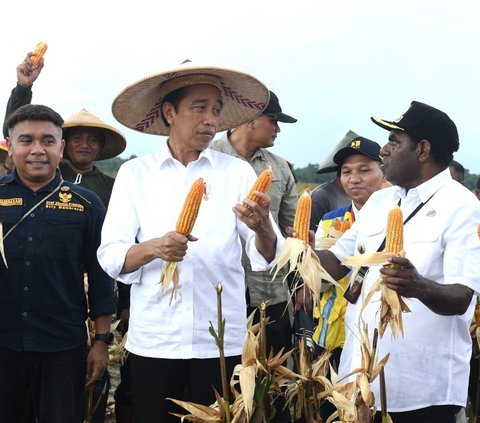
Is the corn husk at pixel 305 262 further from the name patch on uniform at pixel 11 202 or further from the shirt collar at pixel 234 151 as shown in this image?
the shirt collar at pixel 234 151

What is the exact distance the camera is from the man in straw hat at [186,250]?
3234 millimetres

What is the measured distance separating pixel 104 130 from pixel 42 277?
2.06 m

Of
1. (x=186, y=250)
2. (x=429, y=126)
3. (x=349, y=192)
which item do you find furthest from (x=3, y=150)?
(x=429, y=126)

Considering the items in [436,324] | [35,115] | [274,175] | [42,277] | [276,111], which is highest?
[276,111]

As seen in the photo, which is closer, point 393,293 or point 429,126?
point 393,293

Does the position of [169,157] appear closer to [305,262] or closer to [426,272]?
[305,262]

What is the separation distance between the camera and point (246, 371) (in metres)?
3.23

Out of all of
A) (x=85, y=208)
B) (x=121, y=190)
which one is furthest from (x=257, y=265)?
(x=85, y=208)

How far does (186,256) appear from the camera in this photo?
10.7 feet

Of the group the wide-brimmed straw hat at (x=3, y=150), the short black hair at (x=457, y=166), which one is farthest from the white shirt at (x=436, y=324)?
the short black hair at (x=457, y=166)

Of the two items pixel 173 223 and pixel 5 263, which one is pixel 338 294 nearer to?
pixel 173 223

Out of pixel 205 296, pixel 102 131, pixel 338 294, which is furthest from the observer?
pixel 102 131

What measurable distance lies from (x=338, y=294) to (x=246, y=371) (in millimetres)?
1345

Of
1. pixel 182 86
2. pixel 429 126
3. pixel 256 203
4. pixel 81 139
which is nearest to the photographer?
pixel 256 203
